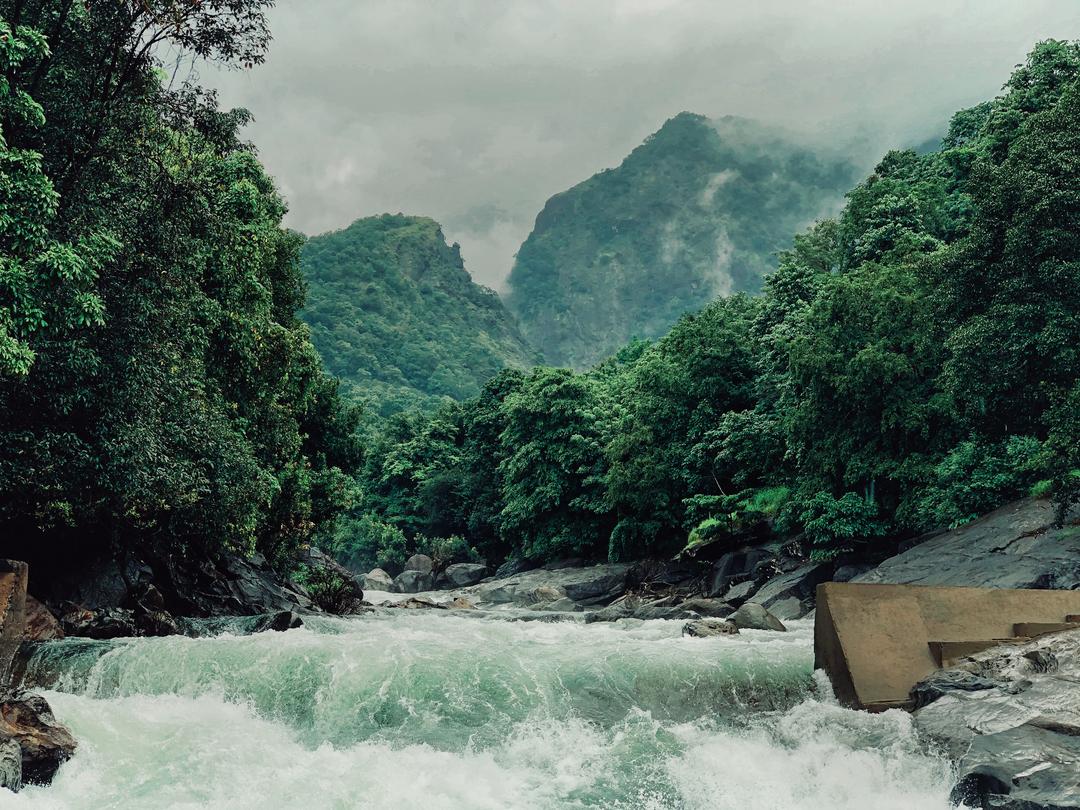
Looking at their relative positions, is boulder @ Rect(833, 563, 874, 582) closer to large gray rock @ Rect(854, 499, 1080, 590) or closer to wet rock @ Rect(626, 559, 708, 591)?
large gray rock @ Rect(854, 499, 1080, 590)

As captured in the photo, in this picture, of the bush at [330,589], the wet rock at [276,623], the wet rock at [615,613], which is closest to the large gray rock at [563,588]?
the wet rock at [615,613]

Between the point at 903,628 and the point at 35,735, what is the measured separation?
33.5ft

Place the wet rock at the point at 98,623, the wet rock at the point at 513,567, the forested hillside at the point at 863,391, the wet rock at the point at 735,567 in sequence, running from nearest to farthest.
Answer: the wet rock at the point at 98,623 < the forested hillside at the point at 863,391 < the wet rock at the point at 735,567 < the wet rock at the point at 513,567

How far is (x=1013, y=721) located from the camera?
8.80 meters

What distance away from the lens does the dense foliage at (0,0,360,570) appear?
10.9 m

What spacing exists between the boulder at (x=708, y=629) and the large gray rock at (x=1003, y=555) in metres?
4.79

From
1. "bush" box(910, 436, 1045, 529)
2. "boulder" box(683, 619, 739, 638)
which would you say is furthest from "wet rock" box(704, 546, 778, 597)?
"boulder" box(683, 619, 739, 638)

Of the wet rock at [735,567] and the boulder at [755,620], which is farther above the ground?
the boulder at [755,620]

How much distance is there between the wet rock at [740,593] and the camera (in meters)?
27.9

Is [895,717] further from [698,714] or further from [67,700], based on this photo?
[67,700]

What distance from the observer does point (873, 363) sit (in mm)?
25547

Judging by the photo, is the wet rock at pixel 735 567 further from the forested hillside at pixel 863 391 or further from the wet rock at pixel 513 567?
the wet rock at pixel 513 567

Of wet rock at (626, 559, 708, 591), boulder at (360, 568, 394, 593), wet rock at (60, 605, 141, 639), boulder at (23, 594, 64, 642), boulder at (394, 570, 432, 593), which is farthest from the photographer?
boulder at (360, 568, 394, 593)

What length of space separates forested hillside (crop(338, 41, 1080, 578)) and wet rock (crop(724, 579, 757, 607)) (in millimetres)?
2421
